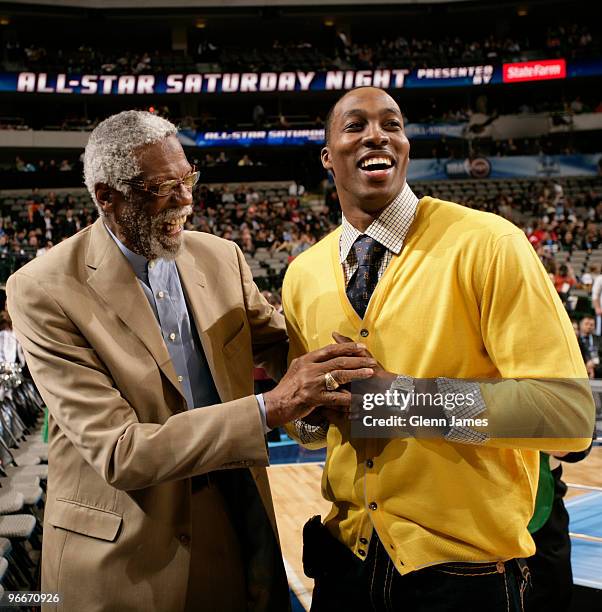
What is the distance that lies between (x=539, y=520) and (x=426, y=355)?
59.7 inches

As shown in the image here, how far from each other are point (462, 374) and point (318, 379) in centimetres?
30

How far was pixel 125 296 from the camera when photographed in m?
1.74

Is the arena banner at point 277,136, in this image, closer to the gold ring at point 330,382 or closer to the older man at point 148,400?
the older man at point 148,400

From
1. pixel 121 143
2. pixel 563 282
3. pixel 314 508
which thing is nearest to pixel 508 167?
pixel 563 282

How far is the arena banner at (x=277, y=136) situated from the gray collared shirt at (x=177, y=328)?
67.8 ft

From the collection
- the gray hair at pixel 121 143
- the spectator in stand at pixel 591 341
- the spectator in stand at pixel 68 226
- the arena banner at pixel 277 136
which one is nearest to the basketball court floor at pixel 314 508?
the spectator in stand at pixel 591 341

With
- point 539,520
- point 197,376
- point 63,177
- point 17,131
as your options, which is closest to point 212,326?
point 197,376

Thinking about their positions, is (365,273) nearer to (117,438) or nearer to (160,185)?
(160,185)

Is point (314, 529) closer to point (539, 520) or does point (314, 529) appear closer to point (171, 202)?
point (171, 202)

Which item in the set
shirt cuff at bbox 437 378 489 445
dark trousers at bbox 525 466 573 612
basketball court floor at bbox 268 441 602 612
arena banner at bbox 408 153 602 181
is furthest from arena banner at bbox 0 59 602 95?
shirt cuff at bbox 437 378 489 445

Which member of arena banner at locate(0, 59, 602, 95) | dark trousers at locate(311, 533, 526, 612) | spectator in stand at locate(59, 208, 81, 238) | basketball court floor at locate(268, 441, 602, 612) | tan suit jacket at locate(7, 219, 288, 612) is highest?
arena banner at locate(0, 59, 602, 95)

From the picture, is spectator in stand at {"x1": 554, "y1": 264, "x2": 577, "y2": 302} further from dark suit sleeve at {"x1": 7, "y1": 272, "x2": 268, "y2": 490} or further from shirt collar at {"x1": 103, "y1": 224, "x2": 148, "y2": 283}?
dark suit sleeve at {"x1": 7, "y1": 272, "x2": 268, "y2": 490}

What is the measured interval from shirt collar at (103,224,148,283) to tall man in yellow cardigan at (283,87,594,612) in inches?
15.8

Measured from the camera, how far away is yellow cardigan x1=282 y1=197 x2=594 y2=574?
1.41m
